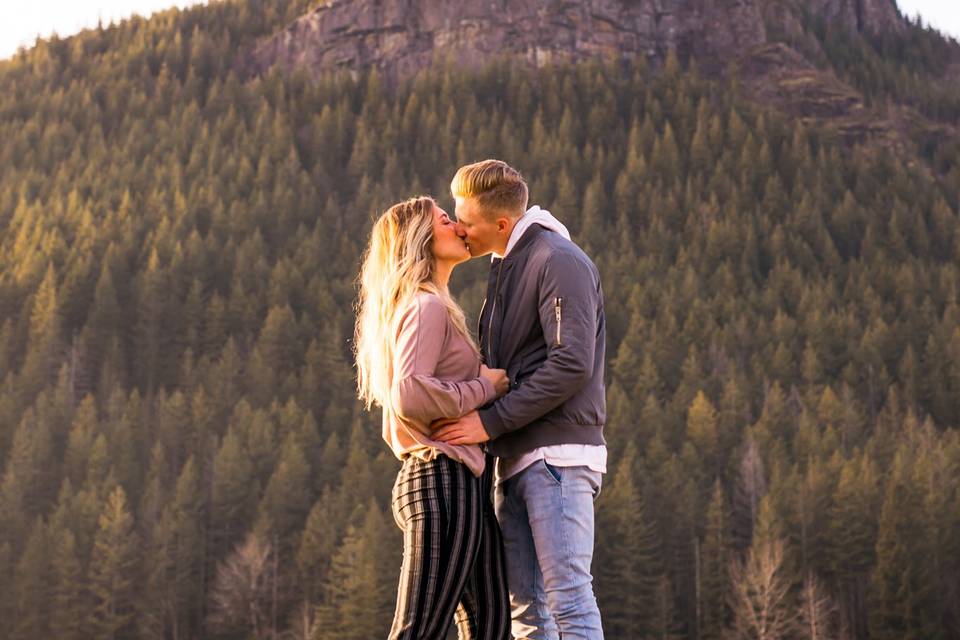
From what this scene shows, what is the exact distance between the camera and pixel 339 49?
180 m

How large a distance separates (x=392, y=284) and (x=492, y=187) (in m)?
0.75

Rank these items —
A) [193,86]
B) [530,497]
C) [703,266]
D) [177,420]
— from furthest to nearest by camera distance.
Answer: [193,86], [703,266], [177,420], [530,497]

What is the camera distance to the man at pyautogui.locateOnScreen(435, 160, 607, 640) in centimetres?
724

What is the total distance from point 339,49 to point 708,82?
154 feet

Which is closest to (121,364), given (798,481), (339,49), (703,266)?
(703,266)

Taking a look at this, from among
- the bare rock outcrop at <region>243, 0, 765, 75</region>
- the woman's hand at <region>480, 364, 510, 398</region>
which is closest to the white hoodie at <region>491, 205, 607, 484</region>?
the woman's hand at <region>480, 364, 510, 398</region>

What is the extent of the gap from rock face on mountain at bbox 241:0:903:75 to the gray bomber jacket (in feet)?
548

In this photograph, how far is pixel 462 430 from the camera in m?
7.33

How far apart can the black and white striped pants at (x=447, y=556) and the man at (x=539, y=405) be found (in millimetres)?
142

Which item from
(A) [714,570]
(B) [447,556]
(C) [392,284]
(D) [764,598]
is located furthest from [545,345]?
(A) [714,570]

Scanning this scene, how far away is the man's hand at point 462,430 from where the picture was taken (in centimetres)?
732

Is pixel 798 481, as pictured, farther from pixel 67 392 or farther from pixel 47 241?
pixel 47 241

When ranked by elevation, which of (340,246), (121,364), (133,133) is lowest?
(121,364)

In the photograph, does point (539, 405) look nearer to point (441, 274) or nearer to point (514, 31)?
point (441, 274)
